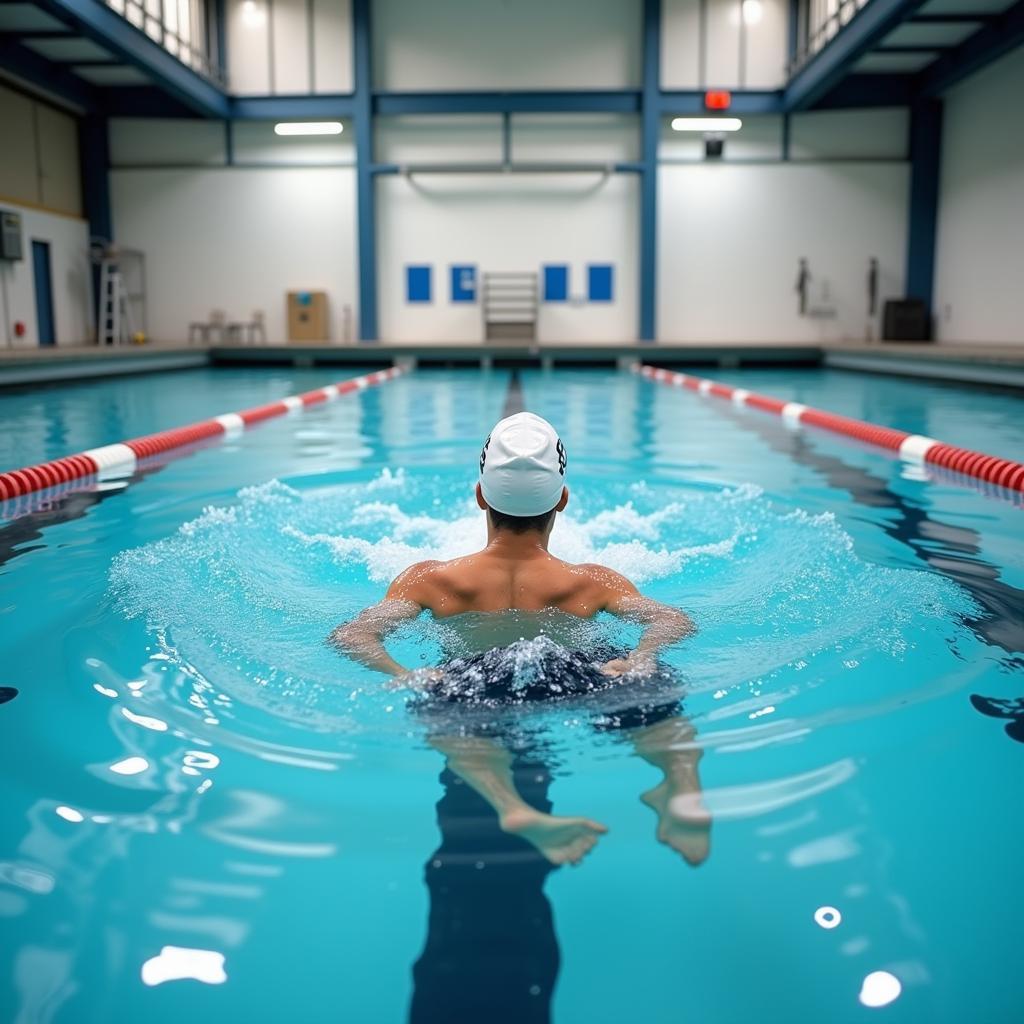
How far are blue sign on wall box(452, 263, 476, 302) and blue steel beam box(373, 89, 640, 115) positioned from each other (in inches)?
108

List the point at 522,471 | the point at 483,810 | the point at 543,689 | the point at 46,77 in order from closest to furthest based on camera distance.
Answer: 1. the point at 483,810
2. the point at 543,689
3. the point at 522,471
4. the point at 46,77

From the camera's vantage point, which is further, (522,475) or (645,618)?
(645,618)

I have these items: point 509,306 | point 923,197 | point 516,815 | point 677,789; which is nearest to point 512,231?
point 509,306

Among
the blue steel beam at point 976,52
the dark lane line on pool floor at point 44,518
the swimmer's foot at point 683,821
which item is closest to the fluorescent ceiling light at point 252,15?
the blue steel beam at point 976,52

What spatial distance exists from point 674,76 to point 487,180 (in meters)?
3.80

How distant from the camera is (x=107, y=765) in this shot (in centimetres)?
192

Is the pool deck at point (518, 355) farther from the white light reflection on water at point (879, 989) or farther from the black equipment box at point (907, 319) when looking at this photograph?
the white light reflection on water at point (879, 989)

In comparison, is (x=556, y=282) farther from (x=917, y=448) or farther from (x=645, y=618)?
(x=645, y=618)

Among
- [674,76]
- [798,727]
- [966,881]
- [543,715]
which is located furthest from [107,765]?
[674,76]

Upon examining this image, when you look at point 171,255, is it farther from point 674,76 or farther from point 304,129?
point 674,76

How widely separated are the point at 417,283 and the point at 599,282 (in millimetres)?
3420

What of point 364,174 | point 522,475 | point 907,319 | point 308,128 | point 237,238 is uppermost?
point 308,128

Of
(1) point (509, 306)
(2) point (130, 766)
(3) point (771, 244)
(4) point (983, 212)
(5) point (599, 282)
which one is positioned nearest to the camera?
(2) point (130, 766)

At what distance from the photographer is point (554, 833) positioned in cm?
160
